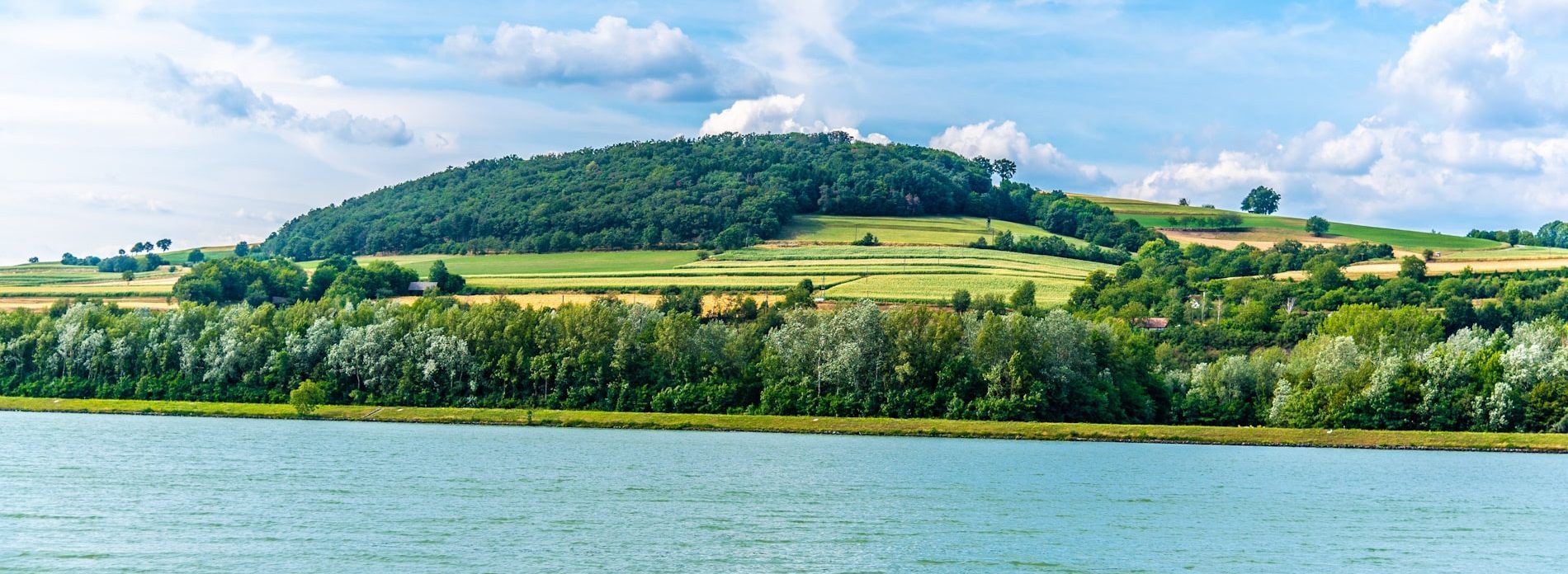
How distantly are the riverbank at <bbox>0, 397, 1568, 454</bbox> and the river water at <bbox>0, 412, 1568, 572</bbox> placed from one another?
1120cm

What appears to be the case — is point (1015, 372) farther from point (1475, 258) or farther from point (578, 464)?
point (1475, 258)

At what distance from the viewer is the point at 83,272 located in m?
182

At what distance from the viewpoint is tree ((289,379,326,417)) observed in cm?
10288

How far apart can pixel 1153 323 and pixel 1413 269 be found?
38218 mm

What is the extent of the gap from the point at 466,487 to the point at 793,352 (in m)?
50.4

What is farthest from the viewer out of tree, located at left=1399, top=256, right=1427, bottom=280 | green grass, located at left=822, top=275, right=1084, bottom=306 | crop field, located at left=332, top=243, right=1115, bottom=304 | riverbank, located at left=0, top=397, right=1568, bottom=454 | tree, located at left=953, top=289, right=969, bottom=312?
tree, located at left=1399, top=256, right=1427, bottom=280

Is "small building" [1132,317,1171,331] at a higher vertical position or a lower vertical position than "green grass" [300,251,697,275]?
lower

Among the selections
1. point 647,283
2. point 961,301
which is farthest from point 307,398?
point 961,301

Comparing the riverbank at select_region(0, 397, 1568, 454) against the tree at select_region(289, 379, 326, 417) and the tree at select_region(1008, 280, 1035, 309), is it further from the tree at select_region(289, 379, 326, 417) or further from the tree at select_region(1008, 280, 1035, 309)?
the tree at select_region(1008, 280, 1035, 309)

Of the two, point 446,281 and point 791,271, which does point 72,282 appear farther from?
point 791,271

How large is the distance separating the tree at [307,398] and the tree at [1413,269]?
116919 mm

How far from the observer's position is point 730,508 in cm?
5097

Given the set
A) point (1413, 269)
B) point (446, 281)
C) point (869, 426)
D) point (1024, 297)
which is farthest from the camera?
point (1413, 269)

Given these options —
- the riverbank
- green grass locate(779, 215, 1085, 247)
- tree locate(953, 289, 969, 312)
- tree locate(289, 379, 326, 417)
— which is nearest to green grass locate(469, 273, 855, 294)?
tree locate(953, 289, 969, 312)
